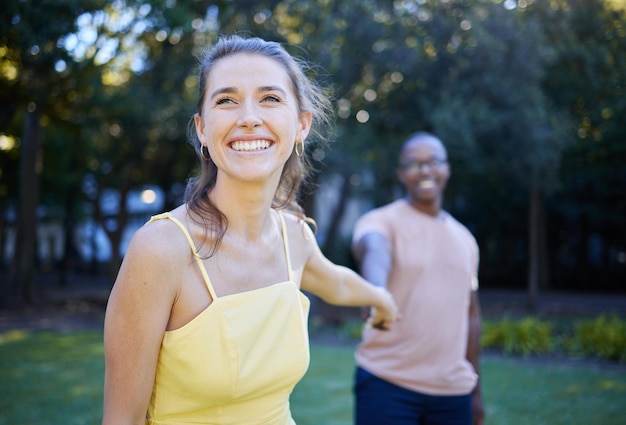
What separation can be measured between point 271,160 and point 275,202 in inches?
19.7

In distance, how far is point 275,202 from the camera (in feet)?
8.36

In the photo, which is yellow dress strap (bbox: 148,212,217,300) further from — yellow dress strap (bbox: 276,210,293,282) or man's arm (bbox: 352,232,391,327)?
man's arm (bbox: 352,232,391,327)

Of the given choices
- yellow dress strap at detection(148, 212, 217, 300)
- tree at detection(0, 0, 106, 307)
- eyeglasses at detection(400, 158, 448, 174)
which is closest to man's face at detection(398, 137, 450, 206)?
eyeglasses at detection(400, 158, 448, 174)

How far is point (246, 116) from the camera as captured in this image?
199 centimetres

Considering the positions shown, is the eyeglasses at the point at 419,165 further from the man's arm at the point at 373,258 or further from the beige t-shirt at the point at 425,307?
the man's arm at the point at 373,258

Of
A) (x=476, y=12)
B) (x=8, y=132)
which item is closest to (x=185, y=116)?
(x=476, y=12)

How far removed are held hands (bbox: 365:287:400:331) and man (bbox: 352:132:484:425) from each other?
0.30 meters

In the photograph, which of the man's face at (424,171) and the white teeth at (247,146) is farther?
the man's face at (424,171)

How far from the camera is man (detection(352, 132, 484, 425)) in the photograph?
3.50 meters

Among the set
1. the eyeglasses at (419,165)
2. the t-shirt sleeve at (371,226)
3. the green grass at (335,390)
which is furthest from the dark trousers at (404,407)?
the green grass at (335,390)

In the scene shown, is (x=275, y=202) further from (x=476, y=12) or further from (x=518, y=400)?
(x=476, y=12)

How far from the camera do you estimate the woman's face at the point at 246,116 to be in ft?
6.57

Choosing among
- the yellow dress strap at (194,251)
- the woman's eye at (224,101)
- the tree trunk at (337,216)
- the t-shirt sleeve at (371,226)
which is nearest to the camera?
the yellow dress strap at (194,251)

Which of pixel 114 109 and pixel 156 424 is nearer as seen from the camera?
pixel 156 424
